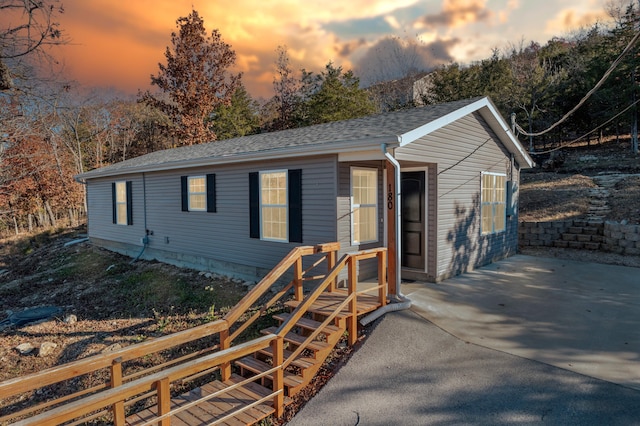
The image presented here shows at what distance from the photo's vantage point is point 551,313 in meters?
5.50

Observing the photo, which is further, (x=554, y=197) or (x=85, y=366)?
(x=554, y=197)

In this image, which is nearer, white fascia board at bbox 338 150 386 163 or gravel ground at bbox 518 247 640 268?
white fascia board at bbox 338 150 386 163

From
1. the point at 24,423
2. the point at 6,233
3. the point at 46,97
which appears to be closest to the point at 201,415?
the point at 24,423

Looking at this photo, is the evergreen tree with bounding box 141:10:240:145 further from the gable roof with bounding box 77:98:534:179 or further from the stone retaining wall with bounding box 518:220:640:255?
the stone retaining wall with bounding box 518:220:640:255

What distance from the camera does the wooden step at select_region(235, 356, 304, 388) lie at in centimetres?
407

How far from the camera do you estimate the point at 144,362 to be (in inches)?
215

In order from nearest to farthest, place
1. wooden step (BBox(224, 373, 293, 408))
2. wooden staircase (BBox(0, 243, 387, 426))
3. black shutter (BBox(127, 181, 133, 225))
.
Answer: wooden staircase (BBox(0, 243, 387, 426)) → wooden step (BBox(224, 373, 293, 408)) → black shutter (BBox(127, 181, 133, 225))

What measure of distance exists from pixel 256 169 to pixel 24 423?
5952 mm

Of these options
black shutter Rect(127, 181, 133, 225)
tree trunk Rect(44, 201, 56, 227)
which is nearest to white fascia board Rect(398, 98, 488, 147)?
black shutter Rect(127, 181, 133, 225)

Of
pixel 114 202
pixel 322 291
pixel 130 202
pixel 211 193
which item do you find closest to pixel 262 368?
pixel 322 291

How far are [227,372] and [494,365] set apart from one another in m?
3.01

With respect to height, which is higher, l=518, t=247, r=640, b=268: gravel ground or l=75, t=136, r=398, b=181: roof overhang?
l=75, t=136, r=398, b=181: roof overhang

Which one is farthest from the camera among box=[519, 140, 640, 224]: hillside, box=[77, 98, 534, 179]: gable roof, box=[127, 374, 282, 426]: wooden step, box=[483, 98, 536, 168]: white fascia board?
box=[519, 140, 640, 224]: hillside

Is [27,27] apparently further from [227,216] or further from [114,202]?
[114,202]
